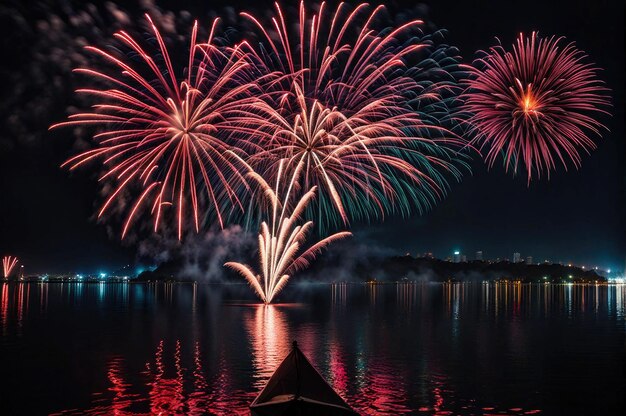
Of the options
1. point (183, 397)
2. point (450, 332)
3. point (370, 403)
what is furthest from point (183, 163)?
point (450, 332)

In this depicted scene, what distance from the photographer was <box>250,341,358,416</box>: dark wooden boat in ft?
74.7

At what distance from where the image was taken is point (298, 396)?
22.9 metres

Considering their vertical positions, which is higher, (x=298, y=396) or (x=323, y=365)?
(x=298, y=396)

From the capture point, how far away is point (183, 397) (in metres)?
Result: 29.1

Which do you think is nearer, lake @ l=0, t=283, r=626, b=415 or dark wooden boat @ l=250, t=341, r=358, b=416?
dark wooden boat @ l=250, t=341, r=358, b=416

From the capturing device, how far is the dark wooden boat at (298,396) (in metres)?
22.8

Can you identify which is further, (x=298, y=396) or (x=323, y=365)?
(x=323, y=365)

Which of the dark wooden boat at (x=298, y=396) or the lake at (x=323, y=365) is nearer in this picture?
the dark wooden boat at (x=298, y=396)

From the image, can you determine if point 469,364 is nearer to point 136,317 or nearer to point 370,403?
point 370,403

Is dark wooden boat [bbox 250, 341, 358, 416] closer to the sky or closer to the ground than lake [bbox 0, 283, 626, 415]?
closer to the sky

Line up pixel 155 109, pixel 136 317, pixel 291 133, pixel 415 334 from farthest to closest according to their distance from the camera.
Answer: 1. pixel 136 317
2. pixel 415 334
3. pixel 291 133
4. pixel 155 109

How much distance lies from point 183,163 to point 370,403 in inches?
873

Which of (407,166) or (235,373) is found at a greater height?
(407,166)

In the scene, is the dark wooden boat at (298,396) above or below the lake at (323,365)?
above
